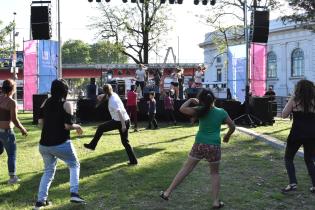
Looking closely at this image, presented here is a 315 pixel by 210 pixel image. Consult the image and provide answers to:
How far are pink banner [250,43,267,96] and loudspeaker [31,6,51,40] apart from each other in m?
8.33

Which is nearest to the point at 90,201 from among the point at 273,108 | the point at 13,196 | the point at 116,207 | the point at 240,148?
the point at 116,207

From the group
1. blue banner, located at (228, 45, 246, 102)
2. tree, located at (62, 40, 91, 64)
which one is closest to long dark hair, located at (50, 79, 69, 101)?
blue banner, located at (228, 45, 246, 102)

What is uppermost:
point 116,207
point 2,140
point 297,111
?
point 297,111

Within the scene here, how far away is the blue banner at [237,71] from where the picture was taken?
2038cm

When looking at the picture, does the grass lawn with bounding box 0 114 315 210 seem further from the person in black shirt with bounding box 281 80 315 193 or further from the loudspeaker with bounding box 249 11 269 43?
the loudspeaker with bounding box 249 11 269 43

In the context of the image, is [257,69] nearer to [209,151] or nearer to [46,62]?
[46,62]

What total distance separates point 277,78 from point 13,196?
184 ft

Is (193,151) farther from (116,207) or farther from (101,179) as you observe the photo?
(101,179)

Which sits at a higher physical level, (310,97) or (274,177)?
(310,97)

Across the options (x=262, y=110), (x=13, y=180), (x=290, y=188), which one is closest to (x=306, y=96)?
(x=290, y=188)

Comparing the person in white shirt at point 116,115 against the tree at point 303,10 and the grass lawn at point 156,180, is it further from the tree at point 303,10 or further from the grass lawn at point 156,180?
the tree at point 303,10

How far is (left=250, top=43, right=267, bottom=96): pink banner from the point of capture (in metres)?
20.2

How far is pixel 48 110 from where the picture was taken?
6.41 meters

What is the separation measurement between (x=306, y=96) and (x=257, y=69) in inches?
534
